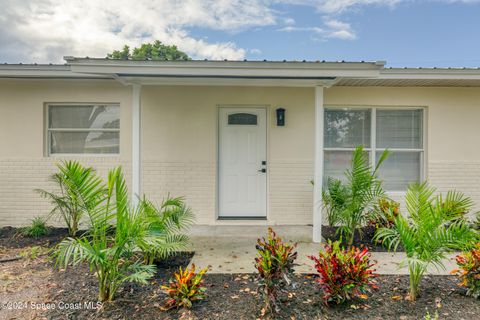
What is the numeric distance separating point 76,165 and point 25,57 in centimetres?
1141

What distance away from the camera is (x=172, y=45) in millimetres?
20453

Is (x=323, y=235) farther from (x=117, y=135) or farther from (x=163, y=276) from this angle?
(x=117, y=135)

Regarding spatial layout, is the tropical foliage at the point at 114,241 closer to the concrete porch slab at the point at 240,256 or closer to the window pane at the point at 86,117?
the concrete porch slab at the point at 240,256

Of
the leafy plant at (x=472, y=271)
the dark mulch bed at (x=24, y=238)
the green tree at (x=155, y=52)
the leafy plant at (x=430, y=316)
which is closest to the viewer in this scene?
the leafy plant at (x=430, y=316)

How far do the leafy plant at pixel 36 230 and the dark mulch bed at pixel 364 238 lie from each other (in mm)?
4699

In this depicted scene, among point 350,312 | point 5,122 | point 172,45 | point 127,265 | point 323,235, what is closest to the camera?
point 350,312

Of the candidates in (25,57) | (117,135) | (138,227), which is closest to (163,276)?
(138,227)

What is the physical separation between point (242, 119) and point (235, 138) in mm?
386

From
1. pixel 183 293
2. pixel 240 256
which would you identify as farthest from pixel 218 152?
pixel 183 293

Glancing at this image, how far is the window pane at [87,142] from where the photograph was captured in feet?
17.7

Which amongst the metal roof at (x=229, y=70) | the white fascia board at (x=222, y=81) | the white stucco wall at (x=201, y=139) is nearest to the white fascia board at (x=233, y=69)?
the metal roof at (x=229, y=70)

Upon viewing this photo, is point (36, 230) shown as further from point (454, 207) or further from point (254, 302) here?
point (454, 207)

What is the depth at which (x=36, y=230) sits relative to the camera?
4.78 m

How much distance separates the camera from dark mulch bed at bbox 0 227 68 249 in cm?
443
